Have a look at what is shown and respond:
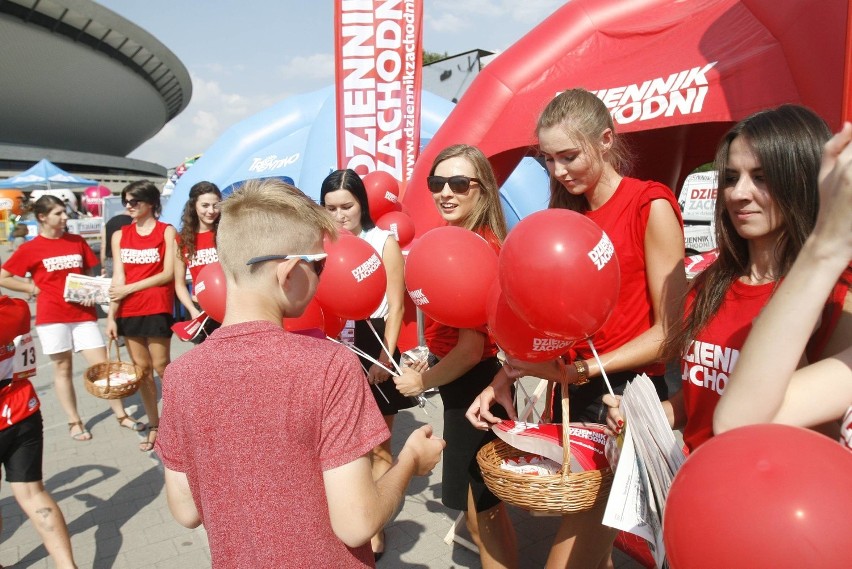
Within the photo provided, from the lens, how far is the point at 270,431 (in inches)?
51.1

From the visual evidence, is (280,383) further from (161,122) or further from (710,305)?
(161,122)

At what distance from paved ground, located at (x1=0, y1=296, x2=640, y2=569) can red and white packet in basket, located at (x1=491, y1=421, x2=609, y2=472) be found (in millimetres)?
1607

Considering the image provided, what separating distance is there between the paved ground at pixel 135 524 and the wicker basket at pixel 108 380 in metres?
0.73

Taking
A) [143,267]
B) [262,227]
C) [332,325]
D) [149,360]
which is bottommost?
[149,360]

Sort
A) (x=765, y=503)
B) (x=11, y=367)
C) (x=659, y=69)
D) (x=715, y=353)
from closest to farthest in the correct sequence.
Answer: (x=765, y=503) < (x=715, y=353) < (x=11, y=367) < (x=659, y=69)

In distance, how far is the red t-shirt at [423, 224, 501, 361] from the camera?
2582 millimetres

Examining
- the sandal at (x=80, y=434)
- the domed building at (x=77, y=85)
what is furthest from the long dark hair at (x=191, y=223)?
the domed building at (x=77, y=85)

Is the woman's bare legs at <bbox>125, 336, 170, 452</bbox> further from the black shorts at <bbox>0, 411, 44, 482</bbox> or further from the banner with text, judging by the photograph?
the banner with text

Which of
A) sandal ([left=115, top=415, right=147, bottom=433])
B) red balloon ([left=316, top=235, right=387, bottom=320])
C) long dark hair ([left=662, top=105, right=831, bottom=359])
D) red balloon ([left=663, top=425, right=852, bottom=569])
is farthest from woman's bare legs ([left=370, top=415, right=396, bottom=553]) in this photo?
sandal ([left=115, top=415, right=147, bottom=433])

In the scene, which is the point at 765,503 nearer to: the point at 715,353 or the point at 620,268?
the point at 715,353

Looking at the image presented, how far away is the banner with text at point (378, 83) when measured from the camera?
6422mm

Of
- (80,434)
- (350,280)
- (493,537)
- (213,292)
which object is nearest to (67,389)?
(80,434)

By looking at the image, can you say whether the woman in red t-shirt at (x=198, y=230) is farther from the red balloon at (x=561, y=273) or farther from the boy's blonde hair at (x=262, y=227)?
the red balloon at (x=561, y=273)

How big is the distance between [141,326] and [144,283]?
14.9 inches
